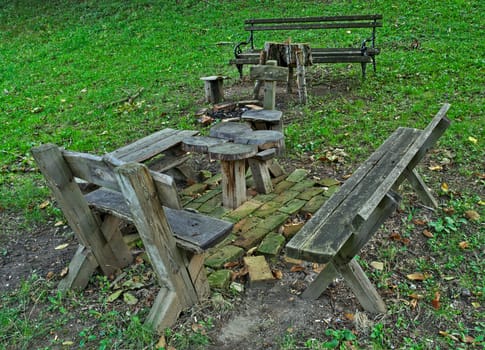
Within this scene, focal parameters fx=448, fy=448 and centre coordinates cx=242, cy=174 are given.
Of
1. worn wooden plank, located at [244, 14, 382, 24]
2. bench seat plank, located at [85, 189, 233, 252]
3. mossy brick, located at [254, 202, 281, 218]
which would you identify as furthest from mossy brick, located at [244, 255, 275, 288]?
worn wooden plank, located at [244, 14, 382, 24]

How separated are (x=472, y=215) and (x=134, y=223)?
265 centimetres

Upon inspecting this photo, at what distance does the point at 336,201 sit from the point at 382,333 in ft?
2.69

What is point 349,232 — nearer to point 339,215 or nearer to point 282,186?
point 339,215

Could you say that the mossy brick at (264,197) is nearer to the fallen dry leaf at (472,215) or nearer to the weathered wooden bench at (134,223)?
the weathered wooden bench at (134,223)

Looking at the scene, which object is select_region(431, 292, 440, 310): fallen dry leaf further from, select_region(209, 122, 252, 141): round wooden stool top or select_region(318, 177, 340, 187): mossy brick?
select_region(209, 122, 252, 141): round wooden stool top

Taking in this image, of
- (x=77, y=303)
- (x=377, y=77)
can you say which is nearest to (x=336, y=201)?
(x=77, y=303)

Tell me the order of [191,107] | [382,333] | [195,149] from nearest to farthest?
[382,333], [195,149], [191,107]

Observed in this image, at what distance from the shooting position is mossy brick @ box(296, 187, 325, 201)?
400cm

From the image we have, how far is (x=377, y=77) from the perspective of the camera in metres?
7.39

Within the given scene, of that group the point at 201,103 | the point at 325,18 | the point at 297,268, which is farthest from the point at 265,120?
the point at 325,18

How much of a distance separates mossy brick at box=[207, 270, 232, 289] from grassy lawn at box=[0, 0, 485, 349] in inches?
17.4

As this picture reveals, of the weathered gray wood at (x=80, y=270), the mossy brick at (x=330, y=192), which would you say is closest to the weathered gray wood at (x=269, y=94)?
the mossy brick at (x=330, y=192)

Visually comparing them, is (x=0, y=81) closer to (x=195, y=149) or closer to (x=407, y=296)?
(x=195, y=149)

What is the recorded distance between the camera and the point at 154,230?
229 cm
